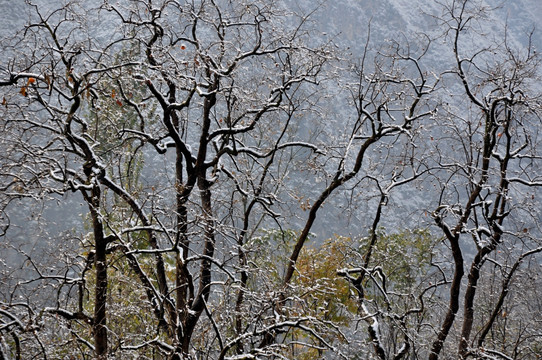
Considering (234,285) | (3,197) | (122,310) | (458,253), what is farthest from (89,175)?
(458,253)

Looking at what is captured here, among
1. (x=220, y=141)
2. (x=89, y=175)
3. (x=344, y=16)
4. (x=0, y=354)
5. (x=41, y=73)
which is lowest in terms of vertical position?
(x=0, y=354)

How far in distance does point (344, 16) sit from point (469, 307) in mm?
113641

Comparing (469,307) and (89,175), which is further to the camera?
(469,307)

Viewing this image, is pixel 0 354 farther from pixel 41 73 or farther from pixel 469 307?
pixel 469 307

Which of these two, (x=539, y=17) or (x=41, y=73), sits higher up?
(x=539, y=17)

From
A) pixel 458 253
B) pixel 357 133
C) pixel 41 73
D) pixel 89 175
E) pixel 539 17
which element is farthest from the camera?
pixel 539 17

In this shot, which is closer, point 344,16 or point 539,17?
point 344,16

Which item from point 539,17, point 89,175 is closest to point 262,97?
point 89,175

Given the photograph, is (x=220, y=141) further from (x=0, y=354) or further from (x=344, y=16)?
(x=344, y=16)

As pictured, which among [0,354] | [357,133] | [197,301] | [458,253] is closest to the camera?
[0,354]

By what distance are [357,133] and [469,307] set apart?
305 centimetres

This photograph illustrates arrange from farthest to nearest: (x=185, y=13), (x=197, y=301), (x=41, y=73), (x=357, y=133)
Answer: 1. (x=357, y=133)
2. (x=185, y=13)
3. (x=197, y=301)
4. (x=41, y=73)

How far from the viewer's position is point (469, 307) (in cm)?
838

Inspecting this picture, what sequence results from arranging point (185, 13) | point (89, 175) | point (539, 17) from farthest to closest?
point (539, 17), point (185, 13), point (89, 175)
